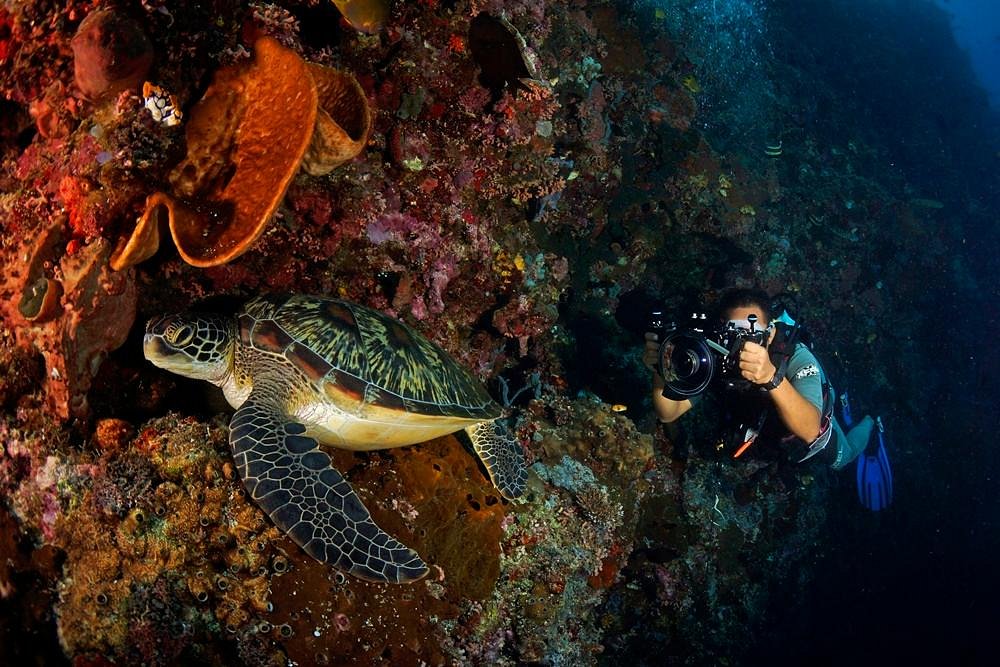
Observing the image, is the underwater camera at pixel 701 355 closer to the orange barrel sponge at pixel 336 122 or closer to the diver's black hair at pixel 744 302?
the diver's black hair at pixel 744 302

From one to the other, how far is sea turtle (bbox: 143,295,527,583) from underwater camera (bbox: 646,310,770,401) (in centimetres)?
166

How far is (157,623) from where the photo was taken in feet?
7.65

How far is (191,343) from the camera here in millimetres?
2852

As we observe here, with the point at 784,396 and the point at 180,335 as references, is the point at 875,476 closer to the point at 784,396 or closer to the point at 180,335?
the point at 784,396

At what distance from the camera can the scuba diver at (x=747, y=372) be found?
4.29 meters

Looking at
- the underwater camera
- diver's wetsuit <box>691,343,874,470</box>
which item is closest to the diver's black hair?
the underwater camera

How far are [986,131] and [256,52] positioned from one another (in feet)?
102

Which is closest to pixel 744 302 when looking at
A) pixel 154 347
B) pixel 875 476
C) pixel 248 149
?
pixel 248 149

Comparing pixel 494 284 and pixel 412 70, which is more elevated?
pixel 412 70

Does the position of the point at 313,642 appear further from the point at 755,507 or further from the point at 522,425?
the point at 755,507

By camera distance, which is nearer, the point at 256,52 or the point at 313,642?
the point at 313,642

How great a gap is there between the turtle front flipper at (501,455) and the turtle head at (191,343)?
5.87 feet

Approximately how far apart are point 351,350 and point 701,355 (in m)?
2.89

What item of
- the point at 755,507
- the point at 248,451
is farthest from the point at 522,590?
the point at 755,507
